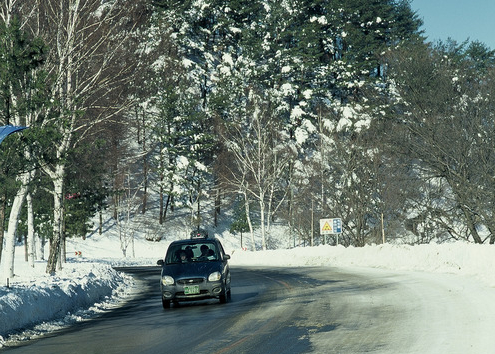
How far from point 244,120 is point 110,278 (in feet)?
163

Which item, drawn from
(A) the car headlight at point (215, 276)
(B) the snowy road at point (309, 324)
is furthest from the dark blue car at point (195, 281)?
(B) the snowy road at point (309, 324)

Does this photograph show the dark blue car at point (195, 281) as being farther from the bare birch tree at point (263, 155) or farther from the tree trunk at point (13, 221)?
the bare birch tree at point (263, 155)

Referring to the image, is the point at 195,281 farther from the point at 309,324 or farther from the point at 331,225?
the point at 331,225

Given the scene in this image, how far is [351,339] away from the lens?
33.9 feet

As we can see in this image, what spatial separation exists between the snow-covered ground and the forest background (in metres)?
3.09

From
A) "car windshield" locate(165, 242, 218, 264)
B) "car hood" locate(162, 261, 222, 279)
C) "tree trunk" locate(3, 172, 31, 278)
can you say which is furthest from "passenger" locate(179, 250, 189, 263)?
"tree trunk" locate(3, 172, 31, 278)

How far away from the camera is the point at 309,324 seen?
1232cm

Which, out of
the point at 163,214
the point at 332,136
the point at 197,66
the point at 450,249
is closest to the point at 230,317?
the point at 450,249

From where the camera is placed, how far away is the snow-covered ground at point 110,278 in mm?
13945

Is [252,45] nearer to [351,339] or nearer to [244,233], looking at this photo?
[244,233]

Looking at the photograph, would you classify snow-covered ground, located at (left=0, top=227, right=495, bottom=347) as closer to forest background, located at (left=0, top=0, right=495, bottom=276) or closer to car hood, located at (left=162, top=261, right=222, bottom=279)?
car hood, located at (left=162, top=261, right=222, bottom=279)

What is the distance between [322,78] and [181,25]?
1875cm

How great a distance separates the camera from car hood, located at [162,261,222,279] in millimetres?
17172

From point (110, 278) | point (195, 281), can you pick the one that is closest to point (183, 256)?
point (195, 281)
